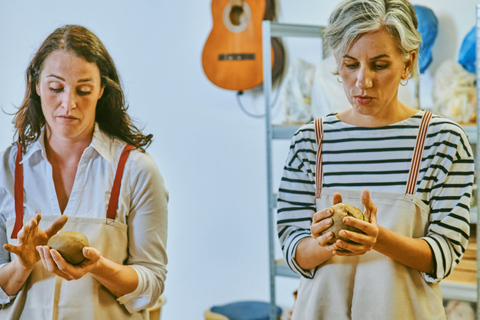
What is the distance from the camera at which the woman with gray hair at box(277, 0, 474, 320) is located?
1.22 m

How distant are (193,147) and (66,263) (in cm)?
246

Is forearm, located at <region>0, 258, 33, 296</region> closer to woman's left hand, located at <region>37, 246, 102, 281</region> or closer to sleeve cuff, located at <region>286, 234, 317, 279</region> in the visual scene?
woman's left hand, located at <region>37, 246, 102, 281</region>

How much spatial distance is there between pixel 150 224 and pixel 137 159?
157 millimetres


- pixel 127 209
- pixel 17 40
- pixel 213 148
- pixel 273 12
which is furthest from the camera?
pixel 17 40

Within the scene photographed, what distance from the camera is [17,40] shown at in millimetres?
3951

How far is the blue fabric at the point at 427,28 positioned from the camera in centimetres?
263

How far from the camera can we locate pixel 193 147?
3.68m

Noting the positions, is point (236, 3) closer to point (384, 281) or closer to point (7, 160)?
point (7, 160)

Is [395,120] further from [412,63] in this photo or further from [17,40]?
[17,40]

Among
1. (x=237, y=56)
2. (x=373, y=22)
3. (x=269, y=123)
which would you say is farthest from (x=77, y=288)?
(x=237, y=56)

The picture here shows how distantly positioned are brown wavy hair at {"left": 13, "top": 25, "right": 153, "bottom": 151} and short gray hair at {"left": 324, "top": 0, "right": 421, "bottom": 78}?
523mm

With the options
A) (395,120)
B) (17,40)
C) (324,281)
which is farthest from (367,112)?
(17,40)

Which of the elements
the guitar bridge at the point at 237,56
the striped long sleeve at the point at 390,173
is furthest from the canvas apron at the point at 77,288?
the guitar bridge at the point at 237,56

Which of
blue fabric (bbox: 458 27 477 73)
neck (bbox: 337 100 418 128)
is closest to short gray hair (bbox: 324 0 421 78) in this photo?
neck (bbox: 337 100 418 128)
